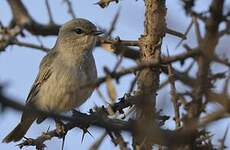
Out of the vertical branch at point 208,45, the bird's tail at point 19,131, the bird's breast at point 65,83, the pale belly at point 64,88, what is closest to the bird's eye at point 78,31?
the bird's breast at point 65,83

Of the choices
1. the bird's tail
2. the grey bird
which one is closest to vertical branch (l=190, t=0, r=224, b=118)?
the grey bird

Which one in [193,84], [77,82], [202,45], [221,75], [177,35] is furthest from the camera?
[77,82]

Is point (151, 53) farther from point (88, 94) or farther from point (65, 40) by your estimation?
point (65, 40)

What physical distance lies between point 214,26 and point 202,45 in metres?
0.07

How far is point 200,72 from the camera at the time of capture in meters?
1.32

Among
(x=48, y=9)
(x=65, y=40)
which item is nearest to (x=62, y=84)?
(x=65, y=40)

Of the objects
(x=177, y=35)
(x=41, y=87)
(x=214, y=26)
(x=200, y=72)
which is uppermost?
(x=214, y=26)

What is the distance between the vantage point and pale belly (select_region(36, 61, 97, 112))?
6934 millimetres

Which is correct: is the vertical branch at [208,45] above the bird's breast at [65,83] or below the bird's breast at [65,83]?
above

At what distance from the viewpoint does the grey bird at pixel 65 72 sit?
703cm

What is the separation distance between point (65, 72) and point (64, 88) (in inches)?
12.0

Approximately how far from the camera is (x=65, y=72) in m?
7.23

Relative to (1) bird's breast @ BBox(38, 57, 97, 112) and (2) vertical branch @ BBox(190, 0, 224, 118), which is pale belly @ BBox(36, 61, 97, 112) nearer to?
(1) bird's breast @ BBox(38, 57, 97, 112)

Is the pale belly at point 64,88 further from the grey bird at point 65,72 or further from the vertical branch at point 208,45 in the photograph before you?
the vertical branch at point 208,45
